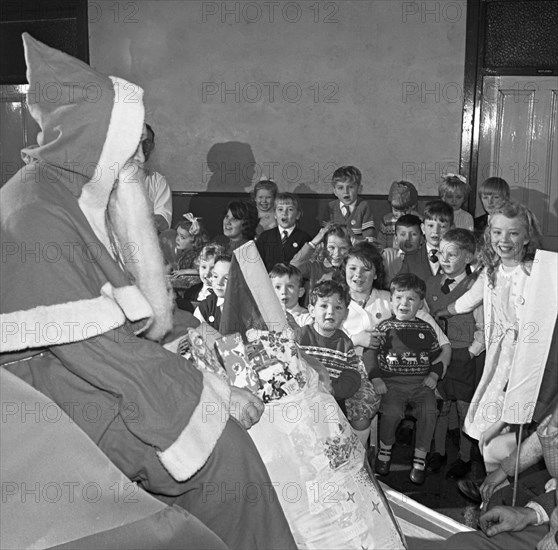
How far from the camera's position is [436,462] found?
11.5 ft

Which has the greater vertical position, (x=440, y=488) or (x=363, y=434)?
(x=363, y=434)

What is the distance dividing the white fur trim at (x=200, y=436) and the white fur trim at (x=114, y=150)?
395 mm

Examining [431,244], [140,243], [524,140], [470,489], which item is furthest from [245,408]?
[524,140]

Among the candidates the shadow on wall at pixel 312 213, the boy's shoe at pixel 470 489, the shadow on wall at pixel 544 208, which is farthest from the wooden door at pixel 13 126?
the boy's shoe at pixel 470 489

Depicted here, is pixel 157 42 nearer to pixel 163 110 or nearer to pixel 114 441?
pixel 163 110

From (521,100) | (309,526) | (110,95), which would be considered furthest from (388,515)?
(521,100)

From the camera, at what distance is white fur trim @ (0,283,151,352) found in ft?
5.27

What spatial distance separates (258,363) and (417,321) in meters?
1.63

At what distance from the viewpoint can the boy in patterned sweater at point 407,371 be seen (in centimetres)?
335

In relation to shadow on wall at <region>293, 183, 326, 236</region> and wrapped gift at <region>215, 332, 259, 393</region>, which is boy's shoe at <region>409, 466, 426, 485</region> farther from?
shadow on wall at <region>293, 183, 326, 236</region>

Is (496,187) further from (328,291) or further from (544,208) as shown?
(328,291)

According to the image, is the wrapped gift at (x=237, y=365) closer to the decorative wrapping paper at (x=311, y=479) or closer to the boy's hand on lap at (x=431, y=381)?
the decorative wrapping paper at (x=311, y=479)

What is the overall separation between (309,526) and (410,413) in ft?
5.45

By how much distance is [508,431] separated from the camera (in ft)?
9.14
